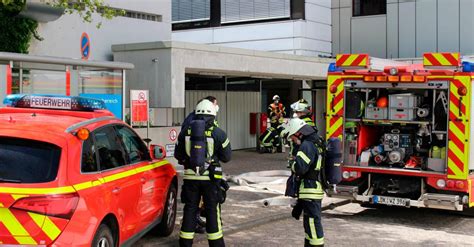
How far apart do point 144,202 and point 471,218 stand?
558 centimetres

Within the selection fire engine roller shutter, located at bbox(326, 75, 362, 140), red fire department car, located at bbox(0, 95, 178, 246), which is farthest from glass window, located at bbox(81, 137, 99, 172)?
fire engine roller shutter, located at bbox(326, 75, 362, 140)

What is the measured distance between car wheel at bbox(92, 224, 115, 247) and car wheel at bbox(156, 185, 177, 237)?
182 cm

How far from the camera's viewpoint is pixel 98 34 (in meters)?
14.4

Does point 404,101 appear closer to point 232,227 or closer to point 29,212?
point 232,227

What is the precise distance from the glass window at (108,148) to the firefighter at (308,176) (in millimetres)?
1823

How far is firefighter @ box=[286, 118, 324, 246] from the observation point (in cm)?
633

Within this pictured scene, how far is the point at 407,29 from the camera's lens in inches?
858

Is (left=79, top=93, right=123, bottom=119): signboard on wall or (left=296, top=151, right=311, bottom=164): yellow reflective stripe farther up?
(left=79, top=93, right=123, bottom=119): signboard on wall

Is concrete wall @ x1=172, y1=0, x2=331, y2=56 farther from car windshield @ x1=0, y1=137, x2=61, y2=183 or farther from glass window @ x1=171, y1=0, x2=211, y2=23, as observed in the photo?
car windshield @ x1=0, y1=137, x2=61, y2=183

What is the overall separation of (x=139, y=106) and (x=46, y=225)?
24.5 feet

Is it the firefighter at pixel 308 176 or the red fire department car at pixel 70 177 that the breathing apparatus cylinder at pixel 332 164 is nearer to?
the firefighter at pixel 308 176

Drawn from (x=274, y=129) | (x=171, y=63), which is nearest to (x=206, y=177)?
(x=171, y=63)

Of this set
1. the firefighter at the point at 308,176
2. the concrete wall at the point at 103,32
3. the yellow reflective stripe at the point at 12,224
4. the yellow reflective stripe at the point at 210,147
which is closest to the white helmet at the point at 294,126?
the firefighter at the point at 308,176

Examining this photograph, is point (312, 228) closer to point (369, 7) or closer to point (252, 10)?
point (252, 10)
